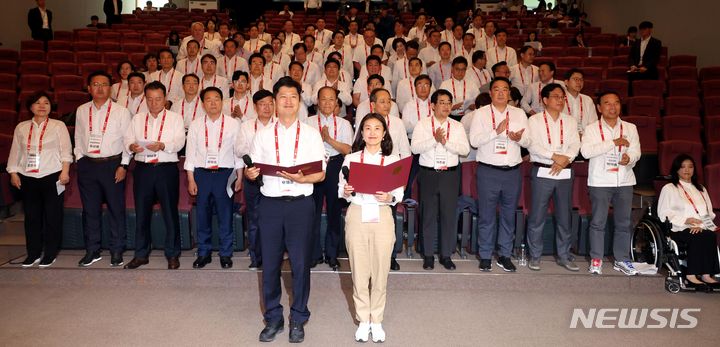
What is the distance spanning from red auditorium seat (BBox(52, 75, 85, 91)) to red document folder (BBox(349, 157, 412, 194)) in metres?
6.76

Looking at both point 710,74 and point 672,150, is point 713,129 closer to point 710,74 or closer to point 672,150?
point 672,150

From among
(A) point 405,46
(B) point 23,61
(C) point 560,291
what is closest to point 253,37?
(A) point 405,46

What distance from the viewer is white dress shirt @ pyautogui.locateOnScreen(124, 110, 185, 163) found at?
16.2 feet

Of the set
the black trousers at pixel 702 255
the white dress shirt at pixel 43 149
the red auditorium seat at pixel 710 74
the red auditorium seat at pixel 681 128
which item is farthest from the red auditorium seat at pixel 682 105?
the white dress shirt at pixel 43 149

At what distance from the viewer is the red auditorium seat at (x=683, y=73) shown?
9266mm

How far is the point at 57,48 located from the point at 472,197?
28.7 feet

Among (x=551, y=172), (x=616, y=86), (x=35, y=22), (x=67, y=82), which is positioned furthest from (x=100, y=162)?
(x=35, y=22)

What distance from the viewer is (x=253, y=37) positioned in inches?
386

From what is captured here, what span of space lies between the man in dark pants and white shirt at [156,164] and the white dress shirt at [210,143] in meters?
0.14

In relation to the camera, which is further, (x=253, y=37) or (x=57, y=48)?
(x=57, y=48)

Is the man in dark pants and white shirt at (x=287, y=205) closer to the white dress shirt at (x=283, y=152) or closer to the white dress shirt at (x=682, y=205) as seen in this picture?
the white dress shirt at (x=283, y=152)

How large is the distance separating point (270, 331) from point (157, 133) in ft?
6.80

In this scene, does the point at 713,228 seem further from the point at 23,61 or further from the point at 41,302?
the point at 23,61

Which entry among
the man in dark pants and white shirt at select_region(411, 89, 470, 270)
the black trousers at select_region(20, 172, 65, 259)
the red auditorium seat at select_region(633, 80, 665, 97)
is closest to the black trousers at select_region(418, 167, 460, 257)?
the man in dark pants and white shirt at select_region(411, 89, 470, 270)
